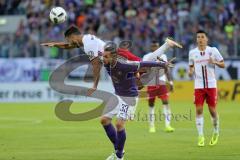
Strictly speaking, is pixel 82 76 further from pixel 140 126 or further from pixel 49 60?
pixel 140 126

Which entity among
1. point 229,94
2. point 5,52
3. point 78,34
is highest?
point 78,34

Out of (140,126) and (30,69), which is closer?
(140,126)

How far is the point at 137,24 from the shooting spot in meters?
40.2

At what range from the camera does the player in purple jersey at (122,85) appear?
15.0 metres

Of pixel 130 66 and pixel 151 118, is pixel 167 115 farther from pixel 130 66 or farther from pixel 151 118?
pixel 130 66

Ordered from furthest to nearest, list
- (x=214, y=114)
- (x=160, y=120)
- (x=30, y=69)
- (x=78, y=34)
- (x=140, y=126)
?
(x=30, y=69)
(x=160, y=120)
(x=140, y=126)
(x=214, y=114)
(x=78, y=34)

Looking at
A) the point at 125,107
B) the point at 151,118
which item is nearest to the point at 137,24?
the point at 151,118

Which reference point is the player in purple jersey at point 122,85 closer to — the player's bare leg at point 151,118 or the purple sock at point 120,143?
the purple sock at point 120,143

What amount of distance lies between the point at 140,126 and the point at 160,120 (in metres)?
2.23

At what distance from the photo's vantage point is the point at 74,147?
59.3 ft

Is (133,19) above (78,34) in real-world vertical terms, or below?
below

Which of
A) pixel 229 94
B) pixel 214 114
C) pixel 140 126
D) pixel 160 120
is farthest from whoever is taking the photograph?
pixel 229 94

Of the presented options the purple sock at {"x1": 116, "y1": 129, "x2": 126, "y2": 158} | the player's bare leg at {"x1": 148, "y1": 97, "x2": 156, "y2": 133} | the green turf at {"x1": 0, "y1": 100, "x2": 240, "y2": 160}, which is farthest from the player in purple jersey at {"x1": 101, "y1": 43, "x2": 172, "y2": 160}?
the player's bare leg at {"x1": 148, "y1": 97, "x2": 156, "y2": 133}

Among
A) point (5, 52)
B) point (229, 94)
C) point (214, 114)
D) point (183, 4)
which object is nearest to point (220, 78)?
point (229, 94)
